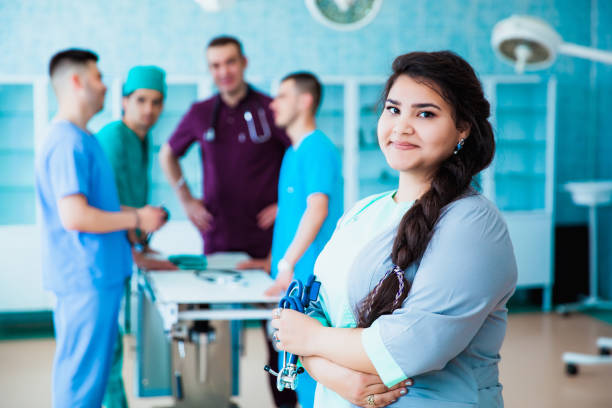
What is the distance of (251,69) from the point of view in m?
5.15

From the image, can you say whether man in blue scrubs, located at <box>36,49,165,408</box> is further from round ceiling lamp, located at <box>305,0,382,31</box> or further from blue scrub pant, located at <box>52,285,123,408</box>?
round ceiling lamp, located at <box>305,0,382,31</box>

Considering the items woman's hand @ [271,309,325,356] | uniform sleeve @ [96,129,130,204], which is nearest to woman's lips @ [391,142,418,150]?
woman's hand @ [271,309,325,356]

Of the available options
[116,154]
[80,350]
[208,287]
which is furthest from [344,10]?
[80,350]

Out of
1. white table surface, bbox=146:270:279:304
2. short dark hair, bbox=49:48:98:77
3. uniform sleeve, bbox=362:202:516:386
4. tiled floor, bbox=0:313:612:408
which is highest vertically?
short dark hair, bbox=49:48:98:77

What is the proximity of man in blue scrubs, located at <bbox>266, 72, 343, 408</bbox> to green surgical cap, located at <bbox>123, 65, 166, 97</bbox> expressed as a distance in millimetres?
509

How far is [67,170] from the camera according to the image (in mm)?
2148

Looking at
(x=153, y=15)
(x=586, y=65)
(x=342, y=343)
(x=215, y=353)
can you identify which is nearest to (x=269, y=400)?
(x=215, y=353)

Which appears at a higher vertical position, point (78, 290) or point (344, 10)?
point (344, 10)

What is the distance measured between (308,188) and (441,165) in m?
1.22

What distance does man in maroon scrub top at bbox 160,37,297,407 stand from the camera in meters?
3.12

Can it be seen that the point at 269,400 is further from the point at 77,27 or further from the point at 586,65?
the point at 586,65

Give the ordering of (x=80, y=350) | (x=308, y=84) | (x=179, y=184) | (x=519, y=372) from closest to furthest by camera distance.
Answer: (x=80, y=350)
(x=308, y=84)
(x=179, y=184)
(x=519, y=372)

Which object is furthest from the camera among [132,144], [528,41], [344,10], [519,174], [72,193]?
[519,174]

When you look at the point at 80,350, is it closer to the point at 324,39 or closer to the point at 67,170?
the point at 67,170
